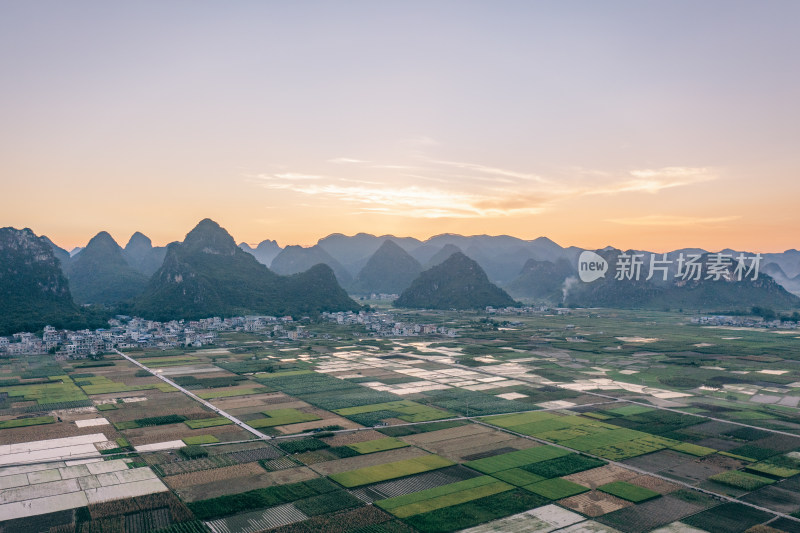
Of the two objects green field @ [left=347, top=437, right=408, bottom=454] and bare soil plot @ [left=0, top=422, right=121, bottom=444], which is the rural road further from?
bare soil plot @ [left=0, top=422, right=121, bottom=444]

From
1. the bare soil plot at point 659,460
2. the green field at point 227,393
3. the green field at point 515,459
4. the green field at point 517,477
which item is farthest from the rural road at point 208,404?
the bare soil plot at point 659,460

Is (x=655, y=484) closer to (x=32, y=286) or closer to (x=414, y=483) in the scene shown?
(x=414, y=483)

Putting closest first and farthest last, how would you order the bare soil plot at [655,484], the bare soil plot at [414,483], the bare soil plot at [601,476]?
the bare soil plot at [414,483] → the bare soil plot at [655,484] → the bare soil plot at [601,476]

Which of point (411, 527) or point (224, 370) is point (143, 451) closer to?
point (411, 527)

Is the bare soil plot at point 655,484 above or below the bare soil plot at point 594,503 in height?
above

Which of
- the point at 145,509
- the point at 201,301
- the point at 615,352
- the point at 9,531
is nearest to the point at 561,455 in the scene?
the point at 145,509

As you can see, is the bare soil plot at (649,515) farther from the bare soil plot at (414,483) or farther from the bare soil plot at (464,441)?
the bare soil plot at (464,441)
